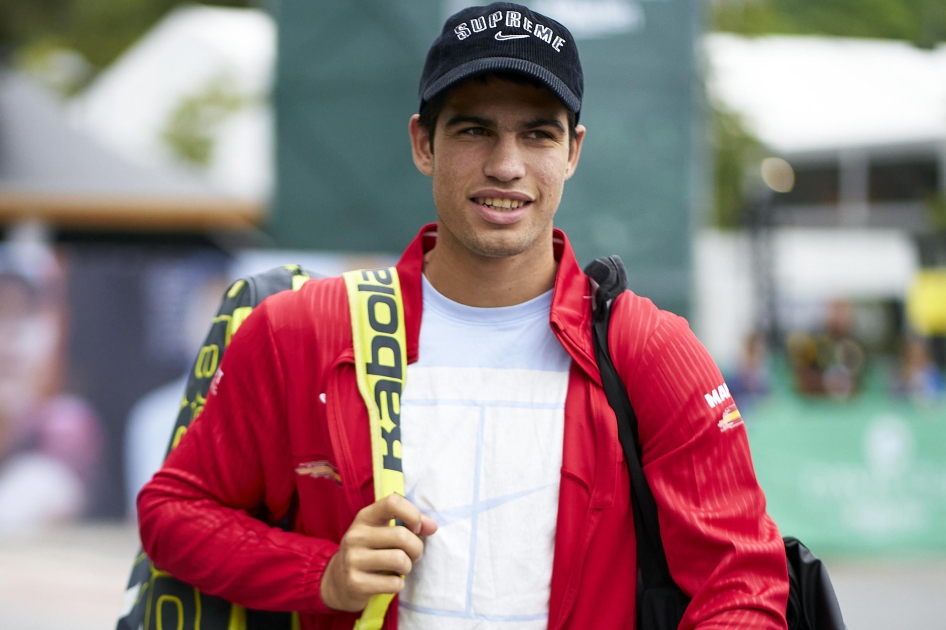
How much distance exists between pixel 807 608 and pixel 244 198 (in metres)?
12.2

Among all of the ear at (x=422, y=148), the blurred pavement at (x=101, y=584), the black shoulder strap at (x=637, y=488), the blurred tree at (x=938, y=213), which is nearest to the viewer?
the black shoulder strap at (x=637, y=488)

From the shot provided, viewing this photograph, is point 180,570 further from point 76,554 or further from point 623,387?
point 76,554

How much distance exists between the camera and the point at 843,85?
953 inches

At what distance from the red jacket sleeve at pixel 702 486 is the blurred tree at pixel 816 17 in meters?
18.5

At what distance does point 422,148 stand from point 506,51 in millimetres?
301

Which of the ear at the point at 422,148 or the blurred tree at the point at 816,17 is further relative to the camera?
the blurred tree at the point at 816,17

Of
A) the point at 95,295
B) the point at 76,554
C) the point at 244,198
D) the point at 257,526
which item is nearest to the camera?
the point at 257,526

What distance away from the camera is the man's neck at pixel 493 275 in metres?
2.04

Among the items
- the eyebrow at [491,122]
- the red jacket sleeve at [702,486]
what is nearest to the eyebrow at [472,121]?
the eyebrow at [491,122]

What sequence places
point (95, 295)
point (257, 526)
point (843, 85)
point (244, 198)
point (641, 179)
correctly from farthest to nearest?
point (843, 85) → point (244, 198) → point (641, 179) → point (95, 295) → point (257, 526)

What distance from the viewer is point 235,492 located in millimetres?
2002

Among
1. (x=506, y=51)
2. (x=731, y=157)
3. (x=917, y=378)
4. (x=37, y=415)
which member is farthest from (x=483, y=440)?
(x=731, y=157)

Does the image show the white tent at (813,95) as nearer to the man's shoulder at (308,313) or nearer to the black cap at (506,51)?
the black cap at (506,51)

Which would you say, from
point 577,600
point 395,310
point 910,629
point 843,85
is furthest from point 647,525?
point 843,85
